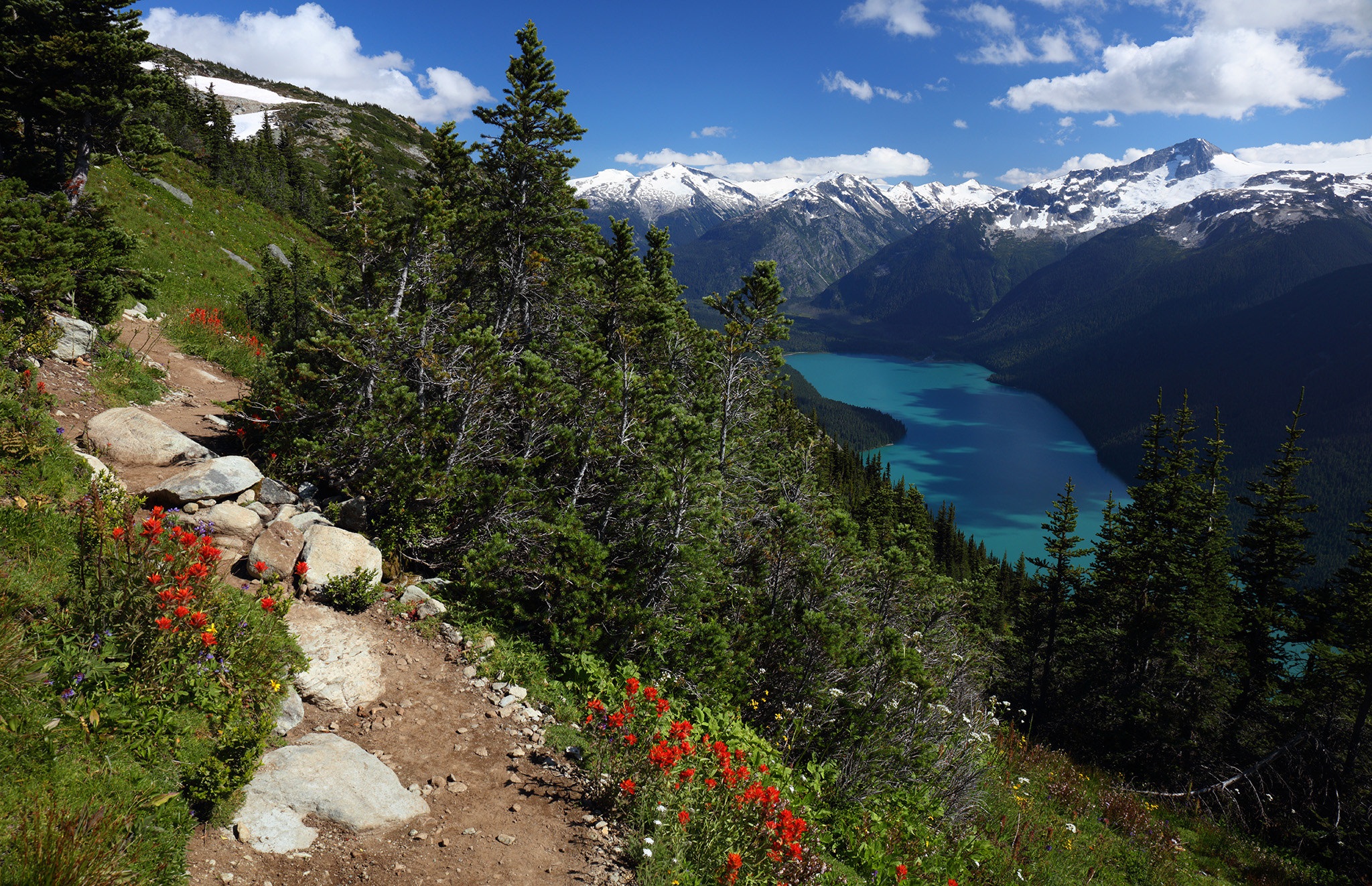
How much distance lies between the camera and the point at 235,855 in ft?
14.7

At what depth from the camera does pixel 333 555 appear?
28.3 feet

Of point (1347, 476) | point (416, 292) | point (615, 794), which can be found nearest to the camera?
point (615, 794)

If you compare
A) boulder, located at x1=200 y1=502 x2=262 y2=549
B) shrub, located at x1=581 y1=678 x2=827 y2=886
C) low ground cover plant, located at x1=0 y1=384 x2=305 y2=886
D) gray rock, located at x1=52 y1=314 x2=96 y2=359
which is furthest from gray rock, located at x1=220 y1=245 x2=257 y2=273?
shrub, located at x1=581 y1=678 x2=827 y2=886

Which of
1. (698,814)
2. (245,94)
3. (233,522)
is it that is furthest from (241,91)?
(698,814)

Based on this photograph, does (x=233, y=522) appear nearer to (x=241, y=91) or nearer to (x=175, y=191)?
(x=175, y=191)

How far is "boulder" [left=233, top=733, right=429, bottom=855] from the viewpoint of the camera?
190 inches

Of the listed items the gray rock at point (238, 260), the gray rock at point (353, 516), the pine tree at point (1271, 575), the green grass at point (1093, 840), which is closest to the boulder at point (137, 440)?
the gray rock at point (353, 516)

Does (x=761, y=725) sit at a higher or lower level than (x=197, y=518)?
lower

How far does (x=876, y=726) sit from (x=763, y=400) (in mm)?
12478

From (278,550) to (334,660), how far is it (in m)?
2.25

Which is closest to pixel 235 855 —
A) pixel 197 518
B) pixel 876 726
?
pixel 197 518

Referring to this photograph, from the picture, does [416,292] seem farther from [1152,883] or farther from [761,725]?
[1152,883]

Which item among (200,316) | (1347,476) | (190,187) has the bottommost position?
(1347,476)

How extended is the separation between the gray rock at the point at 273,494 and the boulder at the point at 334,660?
8.94 ft
